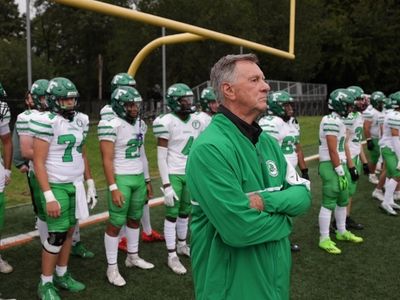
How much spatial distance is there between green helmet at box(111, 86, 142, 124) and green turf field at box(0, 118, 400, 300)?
1.69m

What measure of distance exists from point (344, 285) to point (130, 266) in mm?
2283

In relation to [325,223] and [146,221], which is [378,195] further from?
[146,221]

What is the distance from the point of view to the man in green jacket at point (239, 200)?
6.81ft

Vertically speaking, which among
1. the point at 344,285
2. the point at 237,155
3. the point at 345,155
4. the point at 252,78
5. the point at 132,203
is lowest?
the point at 344,285

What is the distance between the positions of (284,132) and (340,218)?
1.46m

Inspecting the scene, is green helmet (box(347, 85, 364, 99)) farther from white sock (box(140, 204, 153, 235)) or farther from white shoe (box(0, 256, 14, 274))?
white shoe (box(0, 256, 14, 274))

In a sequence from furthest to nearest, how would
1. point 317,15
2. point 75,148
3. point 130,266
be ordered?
point 317,15 < point 130,266 < point 75,148

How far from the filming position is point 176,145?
5336mm

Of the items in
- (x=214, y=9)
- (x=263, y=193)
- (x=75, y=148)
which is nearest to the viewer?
(x=263, y=193)

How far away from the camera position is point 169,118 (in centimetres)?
530

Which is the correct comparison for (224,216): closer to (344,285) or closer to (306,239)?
(344,285)

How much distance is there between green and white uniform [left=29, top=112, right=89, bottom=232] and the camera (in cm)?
411

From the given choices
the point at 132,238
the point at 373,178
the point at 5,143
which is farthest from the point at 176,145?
the point at 373,178

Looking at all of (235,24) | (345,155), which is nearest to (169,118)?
(345,155)
